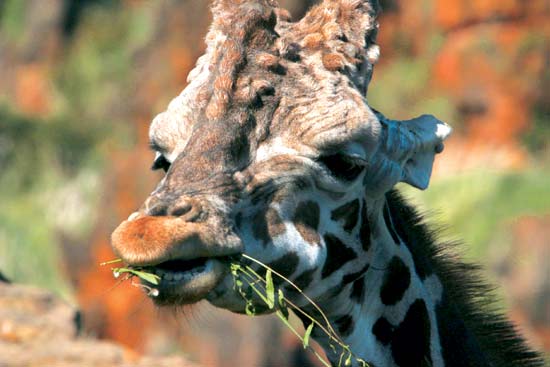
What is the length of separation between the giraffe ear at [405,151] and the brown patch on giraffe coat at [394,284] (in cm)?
44

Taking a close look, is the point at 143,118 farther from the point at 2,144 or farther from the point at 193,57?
the point at 2,144

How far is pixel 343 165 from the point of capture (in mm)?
5812

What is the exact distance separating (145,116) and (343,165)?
58.0 feet

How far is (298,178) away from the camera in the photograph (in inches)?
223

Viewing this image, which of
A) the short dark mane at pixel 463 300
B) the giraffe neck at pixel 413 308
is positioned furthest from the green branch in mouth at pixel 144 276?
the short dark mane at pixel 463 300

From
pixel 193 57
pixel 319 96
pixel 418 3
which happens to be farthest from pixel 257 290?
pixel 418 3

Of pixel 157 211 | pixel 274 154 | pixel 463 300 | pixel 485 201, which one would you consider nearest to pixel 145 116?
pixel 485 201

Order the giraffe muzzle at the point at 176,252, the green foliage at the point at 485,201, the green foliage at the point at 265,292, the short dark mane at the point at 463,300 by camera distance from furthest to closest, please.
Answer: the green foliage at the point at 485,201 → the short dark mane at the point at 463,300 → the green foliage at the point at 265,292 → the giraffe muzzle at the point at 176,252

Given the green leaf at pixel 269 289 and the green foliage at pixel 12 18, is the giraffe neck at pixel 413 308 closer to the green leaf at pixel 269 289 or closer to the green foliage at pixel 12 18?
the green leaf at pixel 269 289

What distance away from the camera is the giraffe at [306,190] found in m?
5.16

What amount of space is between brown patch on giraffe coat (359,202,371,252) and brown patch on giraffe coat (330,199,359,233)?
0.07 m

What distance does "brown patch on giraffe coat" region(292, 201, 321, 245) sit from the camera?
18.6ft

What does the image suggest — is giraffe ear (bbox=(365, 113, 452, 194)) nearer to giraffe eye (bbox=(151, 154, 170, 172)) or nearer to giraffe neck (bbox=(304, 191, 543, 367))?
giraffe neck (bbox=(304, 191, 543, 367))

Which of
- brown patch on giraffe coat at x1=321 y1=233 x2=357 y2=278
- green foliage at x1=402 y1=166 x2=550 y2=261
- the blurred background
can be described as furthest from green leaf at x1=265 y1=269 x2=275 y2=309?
the blurred background
